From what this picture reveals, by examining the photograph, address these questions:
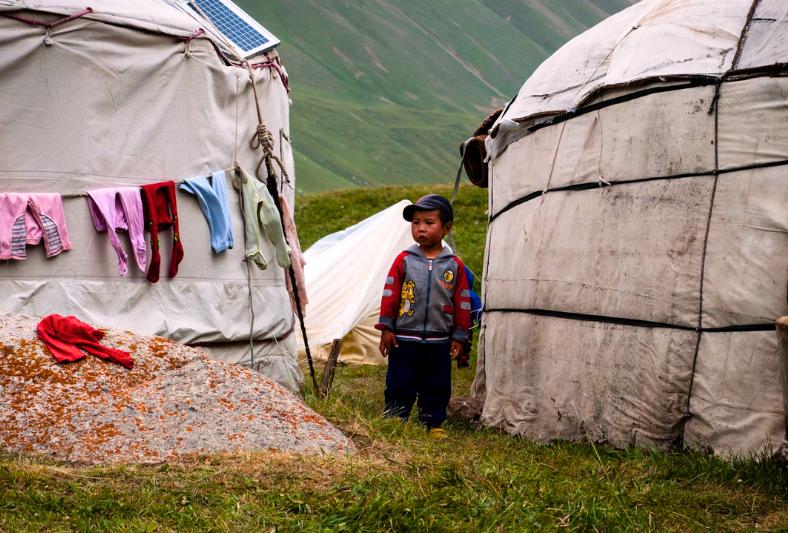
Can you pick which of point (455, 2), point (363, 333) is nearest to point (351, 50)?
point (455, 2)

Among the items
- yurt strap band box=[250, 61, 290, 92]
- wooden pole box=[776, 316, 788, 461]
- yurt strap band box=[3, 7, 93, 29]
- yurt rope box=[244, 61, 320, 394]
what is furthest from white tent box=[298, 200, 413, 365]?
wooden pole box=[776, 316, 788, 461]

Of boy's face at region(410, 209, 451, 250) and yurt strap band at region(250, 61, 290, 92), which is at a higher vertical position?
yurt strap band at region(250, 61, 290, 92)

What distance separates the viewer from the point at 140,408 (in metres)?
4.36

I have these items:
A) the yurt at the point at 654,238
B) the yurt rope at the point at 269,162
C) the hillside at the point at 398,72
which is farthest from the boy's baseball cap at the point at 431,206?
the hillside at the point at 398,72

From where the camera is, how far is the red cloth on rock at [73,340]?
4.59 m

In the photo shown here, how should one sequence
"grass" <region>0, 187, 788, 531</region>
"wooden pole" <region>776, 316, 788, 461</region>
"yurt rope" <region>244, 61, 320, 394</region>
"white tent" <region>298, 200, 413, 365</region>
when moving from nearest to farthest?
"grass" <region>0, 187, 788, 531</region> < "wooden pole" <region>776, 316, 788, 461</region> < "yurt rope" <region>244, 61, 320, 394</region> < "white tent" <region>298, 200, 413, 365</region>

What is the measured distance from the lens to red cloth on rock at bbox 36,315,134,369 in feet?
15.0

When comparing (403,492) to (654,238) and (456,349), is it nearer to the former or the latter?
(654,238)

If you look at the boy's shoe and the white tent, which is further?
the white tent

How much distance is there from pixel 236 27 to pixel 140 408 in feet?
12.1

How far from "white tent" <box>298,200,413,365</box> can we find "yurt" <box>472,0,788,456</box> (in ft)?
11.6

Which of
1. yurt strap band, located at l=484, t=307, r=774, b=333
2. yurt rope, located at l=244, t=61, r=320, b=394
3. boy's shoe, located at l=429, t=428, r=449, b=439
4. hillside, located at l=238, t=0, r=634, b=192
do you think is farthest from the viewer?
hillside, located at l=238, t=0, r=634, b=192

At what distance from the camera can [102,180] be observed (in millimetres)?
6160

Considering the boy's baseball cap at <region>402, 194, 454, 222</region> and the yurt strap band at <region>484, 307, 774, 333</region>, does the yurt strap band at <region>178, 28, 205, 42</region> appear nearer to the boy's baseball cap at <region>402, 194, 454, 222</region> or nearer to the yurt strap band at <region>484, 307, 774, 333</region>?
the boy's baseball cap at <region>402, 194, 454, 222</region>
